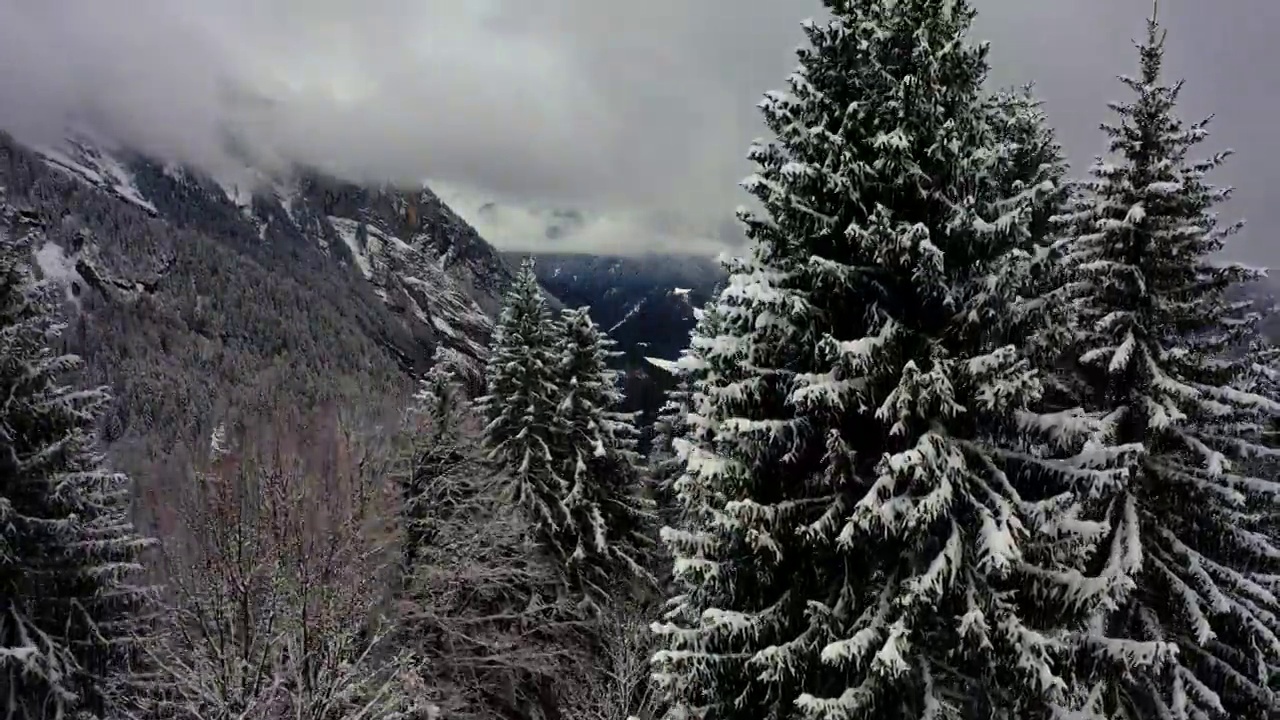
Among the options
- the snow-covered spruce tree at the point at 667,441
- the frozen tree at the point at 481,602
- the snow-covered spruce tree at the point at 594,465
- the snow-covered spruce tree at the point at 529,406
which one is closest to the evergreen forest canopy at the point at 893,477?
the frozen tree at the point at 481,602

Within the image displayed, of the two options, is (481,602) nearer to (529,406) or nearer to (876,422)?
(529,406)

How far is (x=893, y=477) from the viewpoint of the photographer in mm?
6375

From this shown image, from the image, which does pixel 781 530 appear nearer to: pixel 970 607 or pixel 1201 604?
pixel 970 607

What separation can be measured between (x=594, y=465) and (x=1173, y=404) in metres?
15.0

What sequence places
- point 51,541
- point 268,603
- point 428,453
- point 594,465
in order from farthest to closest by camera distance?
point 594,465 < point 428,453 < point 51,541 < point 268,603

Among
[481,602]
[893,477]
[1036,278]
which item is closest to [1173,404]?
[1036,278]

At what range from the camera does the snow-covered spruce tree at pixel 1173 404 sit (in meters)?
8.87

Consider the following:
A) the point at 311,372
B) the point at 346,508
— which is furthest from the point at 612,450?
the point at 311,372

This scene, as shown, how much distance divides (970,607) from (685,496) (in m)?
2.86

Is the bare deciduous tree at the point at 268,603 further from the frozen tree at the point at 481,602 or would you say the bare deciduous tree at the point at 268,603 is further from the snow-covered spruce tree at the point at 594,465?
the snow-covered spruce tree at the point at 594,465

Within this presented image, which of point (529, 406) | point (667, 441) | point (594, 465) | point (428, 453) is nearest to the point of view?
point (428, 453)

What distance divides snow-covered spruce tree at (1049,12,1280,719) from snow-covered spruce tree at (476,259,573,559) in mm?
13688

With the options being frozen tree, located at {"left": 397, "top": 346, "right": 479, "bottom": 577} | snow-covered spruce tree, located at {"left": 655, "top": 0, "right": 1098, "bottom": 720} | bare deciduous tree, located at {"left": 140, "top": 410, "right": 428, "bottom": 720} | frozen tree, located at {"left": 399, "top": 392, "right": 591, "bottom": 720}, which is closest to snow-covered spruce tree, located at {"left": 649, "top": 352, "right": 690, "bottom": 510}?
frozen tree, located at {"left": 399, "top": 392, "right": 591, "bottom": 720}

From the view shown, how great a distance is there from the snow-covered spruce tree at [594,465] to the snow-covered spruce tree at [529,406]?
36 cm
